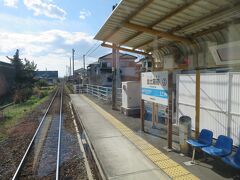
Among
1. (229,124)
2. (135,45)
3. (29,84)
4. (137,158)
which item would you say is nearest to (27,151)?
(137,158)

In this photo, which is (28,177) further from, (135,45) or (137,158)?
(135,45)

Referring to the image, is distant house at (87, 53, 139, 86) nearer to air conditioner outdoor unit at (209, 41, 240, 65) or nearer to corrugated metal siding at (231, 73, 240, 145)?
corrugated metal siding at (231, 73, 240, 145)

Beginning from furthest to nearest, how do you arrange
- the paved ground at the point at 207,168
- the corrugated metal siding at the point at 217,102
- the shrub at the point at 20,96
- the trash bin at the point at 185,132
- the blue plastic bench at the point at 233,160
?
the shrub at the point at 20,96 → the corrugated metal siding at the point at 217,102 → the trash bin at the point at 185,132 → the paved ground at the point at 207,168 → the blue plastic bench at the point at 233,160

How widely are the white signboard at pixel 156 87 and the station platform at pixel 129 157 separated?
4.77 ft

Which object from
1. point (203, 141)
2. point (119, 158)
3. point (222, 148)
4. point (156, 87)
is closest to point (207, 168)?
point (222, 148)

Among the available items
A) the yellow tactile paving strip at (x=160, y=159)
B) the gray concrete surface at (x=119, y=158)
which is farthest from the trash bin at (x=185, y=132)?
the gray concrete surface at (x=119, y=158)

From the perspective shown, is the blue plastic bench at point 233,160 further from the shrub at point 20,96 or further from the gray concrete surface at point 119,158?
the shrub at point 20,96

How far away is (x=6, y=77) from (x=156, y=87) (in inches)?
1403

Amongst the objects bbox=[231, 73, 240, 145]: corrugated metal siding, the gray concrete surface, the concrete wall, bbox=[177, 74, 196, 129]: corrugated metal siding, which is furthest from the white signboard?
Result: the concrete wall

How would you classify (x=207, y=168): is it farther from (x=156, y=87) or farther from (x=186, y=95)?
(x=186, y=95)

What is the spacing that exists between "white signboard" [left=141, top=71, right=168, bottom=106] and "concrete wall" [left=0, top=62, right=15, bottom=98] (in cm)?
3075

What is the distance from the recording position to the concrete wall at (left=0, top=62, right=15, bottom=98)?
35.1 meters

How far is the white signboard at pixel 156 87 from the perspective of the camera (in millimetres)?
7305

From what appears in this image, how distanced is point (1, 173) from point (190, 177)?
5.24 m
